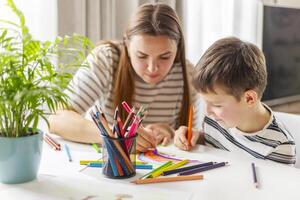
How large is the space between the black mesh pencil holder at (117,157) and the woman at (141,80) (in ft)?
0.51

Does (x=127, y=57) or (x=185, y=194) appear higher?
(x=127, y=57)

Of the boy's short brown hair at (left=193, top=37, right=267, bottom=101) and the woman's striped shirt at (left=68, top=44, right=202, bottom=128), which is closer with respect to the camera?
the boy's short brown hair at (left=193, top=37, right=267, bottom=101)

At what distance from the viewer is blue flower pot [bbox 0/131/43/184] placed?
2.93 feet

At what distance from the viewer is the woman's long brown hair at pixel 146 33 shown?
4.41 feet

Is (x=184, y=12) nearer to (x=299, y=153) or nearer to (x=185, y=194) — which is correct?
(x=299, y=153)

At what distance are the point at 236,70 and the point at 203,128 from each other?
277 mm

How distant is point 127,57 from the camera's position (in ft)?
4.72

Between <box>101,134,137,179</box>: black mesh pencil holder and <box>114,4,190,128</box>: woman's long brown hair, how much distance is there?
0.38 metres

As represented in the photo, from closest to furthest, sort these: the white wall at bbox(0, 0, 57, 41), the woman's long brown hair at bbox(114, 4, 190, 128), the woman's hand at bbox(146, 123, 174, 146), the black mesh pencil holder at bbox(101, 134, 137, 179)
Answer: the black mesh pencil holder at bbox(101, 134, 137, 179), the woman's hand at bbox(146, 123, 174, 146), the woman's long brown hair at bbox(114, 4, 190, 128), the white wall at bbox(0, 0, 57, 41)

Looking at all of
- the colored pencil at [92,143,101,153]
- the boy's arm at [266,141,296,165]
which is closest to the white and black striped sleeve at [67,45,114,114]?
the colored pencil at [92,143,101,153]

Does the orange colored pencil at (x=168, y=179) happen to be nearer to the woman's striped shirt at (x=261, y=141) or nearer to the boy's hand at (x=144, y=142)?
the boy's hand at (x=144, y=142)

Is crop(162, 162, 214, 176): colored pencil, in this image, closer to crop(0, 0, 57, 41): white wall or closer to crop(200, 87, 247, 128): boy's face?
crop(200, 87, 247, 128): boy's face

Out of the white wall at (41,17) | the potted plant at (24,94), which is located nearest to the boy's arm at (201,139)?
the potted plant at (24,94)

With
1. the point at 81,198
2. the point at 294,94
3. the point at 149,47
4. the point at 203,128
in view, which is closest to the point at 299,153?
the point at 203,128
